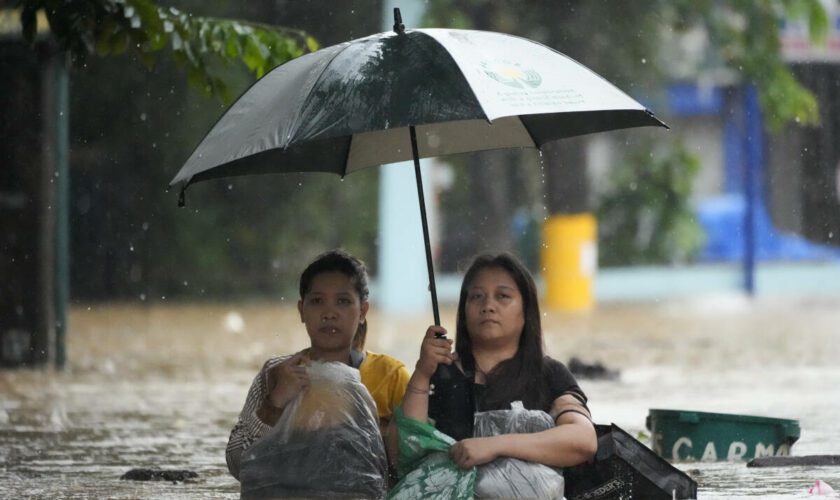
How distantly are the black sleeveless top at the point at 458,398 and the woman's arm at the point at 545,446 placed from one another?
13 centimetres

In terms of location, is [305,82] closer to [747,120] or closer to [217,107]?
[217,107]

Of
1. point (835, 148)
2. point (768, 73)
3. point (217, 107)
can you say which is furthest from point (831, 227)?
point (217, 107)

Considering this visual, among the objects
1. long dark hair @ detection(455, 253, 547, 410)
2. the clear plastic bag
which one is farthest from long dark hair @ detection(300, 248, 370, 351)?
the clear plastic bag

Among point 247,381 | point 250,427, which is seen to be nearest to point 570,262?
point 247,381

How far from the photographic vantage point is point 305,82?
554 cm

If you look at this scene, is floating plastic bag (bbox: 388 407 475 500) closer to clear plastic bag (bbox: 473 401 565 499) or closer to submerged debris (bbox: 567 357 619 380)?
clear plastic bag (bbox: 473 401 565 499)

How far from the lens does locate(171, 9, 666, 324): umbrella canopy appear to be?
17.0ft

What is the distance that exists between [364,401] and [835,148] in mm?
21999

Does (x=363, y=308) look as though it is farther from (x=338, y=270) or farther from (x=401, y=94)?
(x=401, y=94)

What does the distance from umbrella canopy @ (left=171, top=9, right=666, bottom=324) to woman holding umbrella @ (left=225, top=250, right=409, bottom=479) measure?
11.3 inches

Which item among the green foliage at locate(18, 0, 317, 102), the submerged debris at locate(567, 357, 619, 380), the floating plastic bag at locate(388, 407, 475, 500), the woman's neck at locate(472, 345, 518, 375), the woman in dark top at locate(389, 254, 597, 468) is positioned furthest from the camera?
the submerged debris at locate(567, 357, 619, 380)

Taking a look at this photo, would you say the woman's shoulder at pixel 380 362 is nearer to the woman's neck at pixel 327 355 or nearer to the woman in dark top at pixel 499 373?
the woman's neck at pixel 327 355

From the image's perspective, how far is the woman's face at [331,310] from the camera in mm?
5562

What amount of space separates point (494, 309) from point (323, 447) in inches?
28.5
